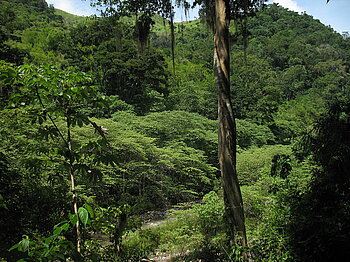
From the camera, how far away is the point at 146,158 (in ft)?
35.0

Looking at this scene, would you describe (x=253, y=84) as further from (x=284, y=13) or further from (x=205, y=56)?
(x=284, y=13)

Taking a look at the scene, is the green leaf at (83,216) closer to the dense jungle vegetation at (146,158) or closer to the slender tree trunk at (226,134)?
the dense jungle vegetation at (146,158)

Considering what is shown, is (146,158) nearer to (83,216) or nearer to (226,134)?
(226,134)

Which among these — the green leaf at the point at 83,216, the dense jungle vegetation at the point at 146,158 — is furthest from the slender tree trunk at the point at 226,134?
the green leaf at the point at 83,216

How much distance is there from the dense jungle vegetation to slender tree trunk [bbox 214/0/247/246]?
0.32 m

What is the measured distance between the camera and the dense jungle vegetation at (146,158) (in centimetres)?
172

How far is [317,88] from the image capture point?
126 ft

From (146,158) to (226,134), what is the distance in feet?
26.0

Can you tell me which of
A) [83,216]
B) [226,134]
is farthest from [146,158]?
[83,216]

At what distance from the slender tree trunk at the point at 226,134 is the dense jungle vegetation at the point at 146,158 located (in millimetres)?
323

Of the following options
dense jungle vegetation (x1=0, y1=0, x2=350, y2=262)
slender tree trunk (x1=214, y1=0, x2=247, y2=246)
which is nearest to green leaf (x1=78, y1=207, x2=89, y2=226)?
dense jungle vegetation (x1=0, y1=0, x2=350, y2=262)

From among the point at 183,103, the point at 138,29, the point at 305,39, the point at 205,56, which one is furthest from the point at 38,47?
the point at 305,39

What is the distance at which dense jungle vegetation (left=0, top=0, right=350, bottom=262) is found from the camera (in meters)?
1.72

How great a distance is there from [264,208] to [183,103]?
1898cm
